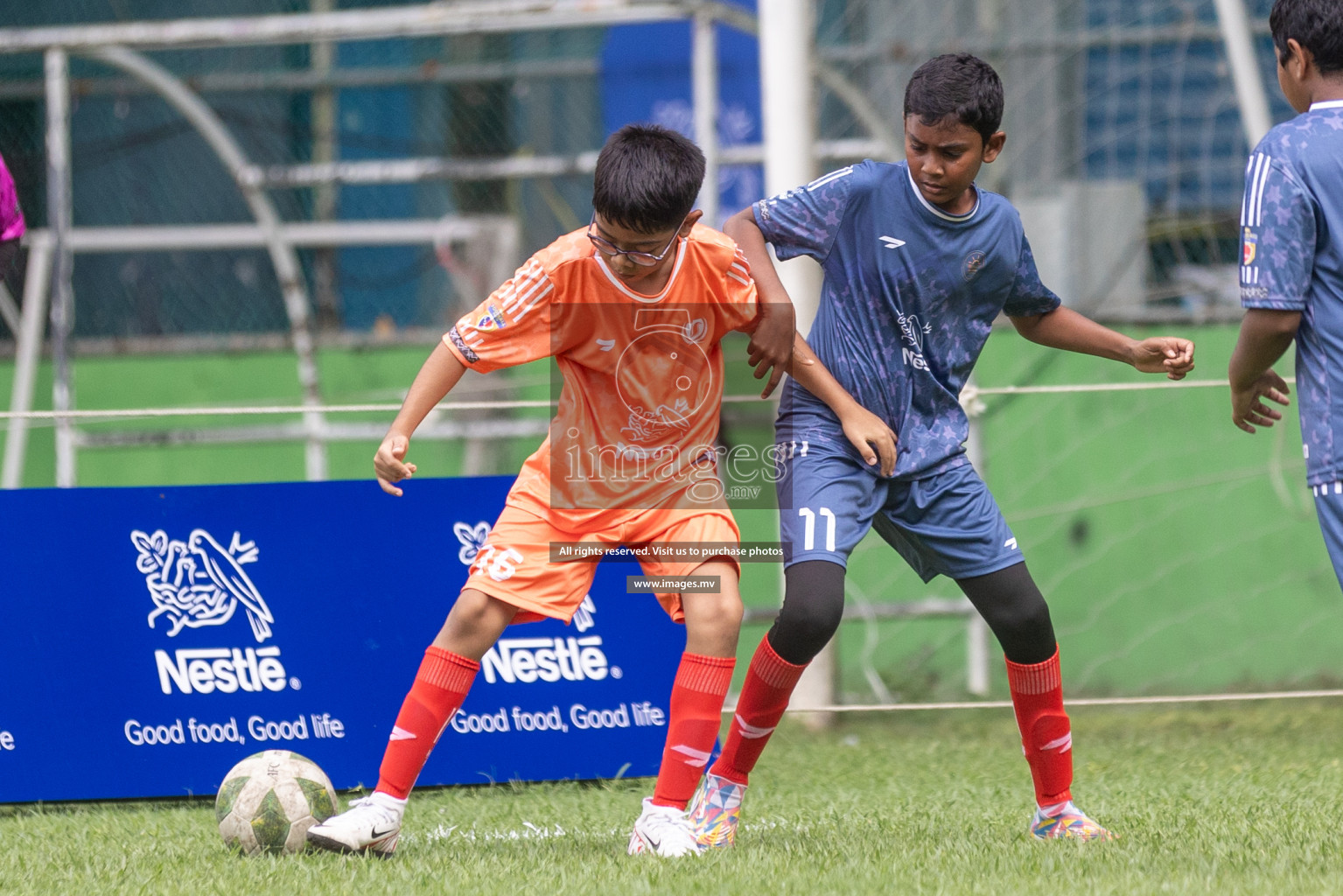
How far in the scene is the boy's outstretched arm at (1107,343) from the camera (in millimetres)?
3676

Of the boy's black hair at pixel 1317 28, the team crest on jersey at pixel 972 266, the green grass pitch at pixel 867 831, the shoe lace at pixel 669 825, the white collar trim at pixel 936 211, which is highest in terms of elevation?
the boy's black hair at pixel 1317 28

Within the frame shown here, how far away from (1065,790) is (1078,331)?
1.16 meters

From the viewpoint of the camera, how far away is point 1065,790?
3701mm

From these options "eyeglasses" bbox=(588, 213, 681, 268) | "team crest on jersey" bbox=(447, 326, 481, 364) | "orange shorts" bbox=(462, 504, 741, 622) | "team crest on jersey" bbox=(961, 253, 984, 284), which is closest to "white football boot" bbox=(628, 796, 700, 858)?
"orange shorts" bbox=(462, 504, 741, 622)

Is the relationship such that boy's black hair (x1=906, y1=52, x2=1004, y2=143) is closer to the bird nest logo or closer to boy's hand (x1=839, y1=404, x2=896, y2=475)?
boy's hand (x1=839, y1=404, x2=896, y2=475)

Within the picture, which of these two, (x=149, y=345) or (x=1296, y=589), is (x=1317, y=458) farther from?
(x=149, y=345)

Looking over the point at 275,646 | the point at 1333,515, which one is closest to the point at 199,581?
the point at 275,646

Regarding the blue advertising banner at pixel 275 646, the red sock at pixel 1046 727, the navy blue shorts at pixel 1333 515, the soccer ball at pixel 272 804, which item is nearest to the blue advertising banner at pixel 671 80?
the blue advertising banner at pixel 275 646

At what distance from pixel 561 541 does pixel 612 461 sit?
227 mm

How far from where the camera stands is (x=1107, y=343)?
3.79 m

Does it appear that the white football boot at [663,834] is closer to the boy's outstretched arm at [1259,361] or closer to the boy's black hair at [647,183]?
the boy's black hair at [647,183]

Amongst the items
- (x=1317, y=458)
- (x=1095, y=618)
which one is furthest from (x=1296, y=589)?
(x=1317, y=458)

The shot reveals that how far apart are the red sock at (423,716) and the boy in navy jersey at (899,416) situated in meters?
0.68

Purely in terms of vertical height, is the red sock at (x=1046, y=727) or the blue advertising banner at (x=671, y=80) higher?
the blue advertising banner at (x=671, y=80)
